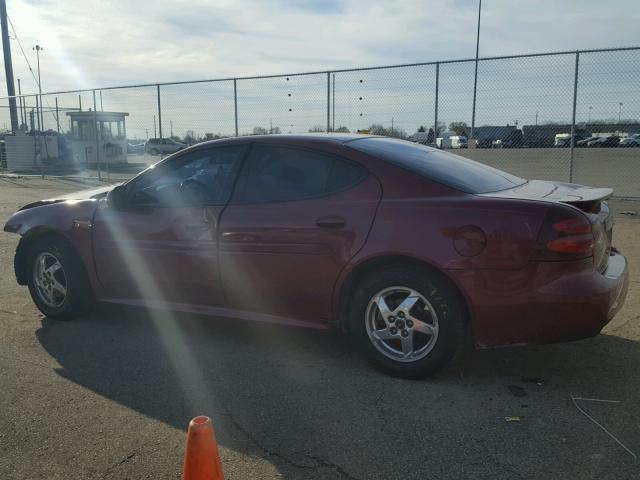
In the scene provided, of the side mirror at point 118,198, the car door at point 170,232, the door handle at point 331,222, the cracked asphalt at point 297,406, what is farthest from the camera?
the side mirror at point 118,198

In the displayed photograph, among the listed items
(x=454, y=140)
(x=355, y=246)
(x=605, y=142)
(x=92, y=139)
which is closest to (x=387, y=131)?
(x=454, y=140)

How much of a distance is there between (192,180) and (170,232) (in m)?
0.43

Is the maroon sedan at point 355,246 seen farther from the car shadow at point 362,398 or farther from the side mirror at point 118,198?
the car shadow at point 362,398

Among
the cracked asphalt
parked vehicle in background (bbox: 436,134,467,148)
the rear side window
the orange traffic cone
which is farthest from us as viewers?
parked vehicle in background (bbox: 436,134,467,148)

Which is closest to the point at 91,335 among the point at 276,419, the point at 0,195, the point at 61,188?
the point at 276,419

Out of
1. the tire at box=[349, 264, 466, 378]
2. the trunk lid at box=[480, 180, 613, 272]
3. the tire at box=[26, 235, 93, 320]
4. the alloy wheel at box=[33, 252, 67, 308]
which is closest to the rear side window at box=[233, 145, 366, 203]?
the tire at box=[349, 264, 466, 378]

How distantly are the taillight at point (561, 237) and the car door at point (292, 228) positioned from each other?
3.35 feet

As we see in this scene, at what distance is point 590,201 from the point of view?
3.51m

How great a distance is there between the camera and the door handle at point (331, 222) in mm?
3799

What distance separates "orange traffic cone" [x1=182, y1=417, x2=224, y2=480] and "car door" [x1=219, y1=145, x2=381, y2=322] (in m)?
1.74

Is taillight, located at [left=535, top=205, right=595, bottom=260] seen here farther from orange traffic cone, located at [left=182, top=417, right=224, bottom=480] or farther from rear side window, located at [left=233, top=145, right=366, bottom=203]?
orange traffic cone, located at [left=182, top=417, right=224, bottom=480]

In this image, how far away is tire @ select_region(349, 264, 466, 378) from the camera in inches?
140

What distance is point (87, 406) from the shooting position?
3469 millimetres

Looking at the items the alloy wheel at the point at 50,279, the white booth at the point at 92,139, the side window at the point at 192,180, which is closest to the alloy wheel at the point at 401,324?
the side window at the point at 192,180
